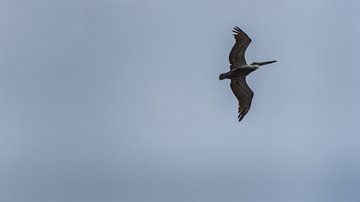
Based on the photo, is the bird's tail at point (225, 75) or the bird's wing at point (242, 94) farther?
the bird's wing at point (242, 94)

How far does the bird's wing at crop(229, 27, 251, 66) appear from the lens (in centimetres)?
19538

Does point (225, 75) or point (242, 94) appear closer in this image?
point (225, 75)

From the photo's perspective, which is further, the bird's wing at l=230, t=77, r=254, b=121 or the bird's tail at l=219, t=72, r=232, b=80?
the bird's wing at l=230, t=77, r=254, b=121

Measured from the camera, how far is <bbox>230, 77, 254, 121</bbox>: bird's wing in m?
199

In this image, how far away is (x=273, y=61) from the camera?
19950 centimetres

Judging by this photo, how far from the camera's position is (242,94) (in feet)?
653

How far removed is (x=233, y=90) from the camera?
199000 mm

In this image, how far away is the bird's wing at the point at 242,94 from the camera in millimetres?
198625

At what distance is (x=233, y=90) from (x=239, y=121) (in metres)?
4.45

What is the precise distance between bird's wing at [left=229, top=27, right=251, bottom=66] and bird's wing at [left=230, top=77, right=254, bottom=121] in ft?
10.0

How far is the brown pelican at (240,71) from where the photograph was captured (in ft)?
642

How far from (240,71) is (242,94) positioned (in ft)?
10.4

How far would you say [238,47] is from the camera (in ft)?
642

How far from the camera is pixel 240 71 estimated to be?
19675cm
